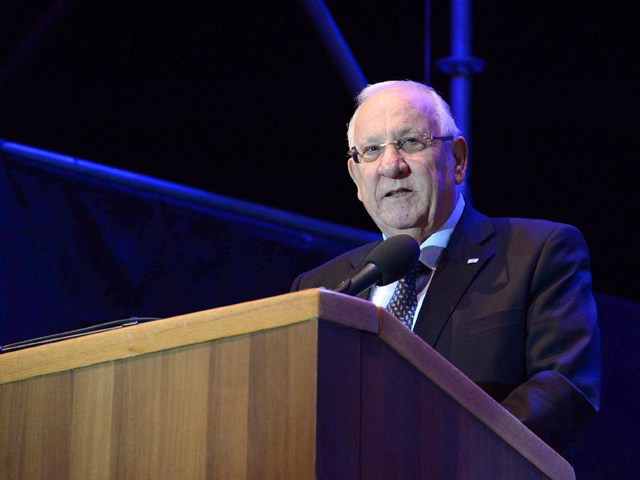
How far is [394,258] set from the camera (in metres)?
1.92

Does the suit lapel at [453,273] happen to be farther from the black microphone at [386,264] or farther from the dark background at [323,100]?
the dark background at [323,100]

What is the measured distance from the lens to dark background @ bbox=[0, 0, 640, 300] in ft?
15.6

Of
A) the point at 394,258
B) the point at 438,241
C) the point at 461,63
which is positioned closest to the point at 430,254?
the point at 438,241

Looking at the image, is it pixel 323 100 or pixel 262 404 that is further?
pixel 323 100

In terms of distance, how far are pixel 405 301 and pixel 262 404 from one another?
4.30 ft

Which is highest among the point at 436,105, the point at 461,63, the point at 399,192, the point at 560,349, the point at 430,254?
the point at 461,63

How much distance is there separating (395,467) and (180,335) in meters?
0.34

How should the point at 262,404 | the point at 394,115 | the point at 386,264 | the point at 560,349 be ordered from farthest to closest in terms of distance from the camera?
the point at 394,115 < the point at 560,349 < the point at 386,264 < the point at 262,404

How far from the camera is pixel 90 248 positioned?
3.79 meters

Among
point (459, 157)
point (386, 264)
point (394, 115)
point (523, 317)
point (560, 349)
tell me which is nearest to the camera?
point (386, 264)

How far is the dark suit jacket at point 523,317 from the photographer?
85.7 inches

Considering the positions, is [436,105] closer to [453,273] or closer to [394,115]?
[394,115]

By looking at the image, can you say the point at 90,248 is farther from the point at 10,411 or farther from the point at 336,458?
the point at 336,458

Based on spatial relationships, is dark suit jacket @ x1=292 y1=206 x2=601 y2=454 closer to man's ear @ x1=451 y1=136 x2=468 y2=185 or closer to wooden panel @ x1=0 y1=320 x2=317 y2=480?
man's ear @ x1=451 y1=136 x2=468 y2=185
